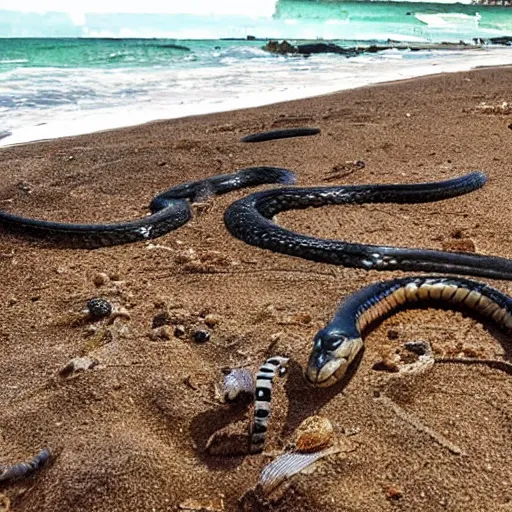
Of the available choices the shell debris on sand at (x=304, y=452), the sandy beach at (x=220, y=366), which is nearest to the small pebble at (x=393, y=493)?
the sandy beach at (x=220, y=366)

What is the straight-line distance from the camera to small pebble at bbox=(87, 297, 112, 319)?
341cm

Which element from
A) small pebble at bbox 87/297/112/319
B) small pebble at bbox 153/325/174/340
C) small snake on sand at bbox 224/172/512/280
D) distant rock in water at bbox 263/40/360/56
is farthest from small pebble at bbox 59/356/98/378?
distant rock in water at bbox 263/40/360/56

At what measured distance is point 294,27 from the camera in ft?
220

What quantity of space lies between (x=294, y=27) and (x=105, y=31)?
2319 cm

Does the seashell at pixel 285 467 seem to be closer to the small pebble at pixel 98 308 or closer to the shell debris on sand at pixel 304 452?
the shell debris on sand at pixel 304 452

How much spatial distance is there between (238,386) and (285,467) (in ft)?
1.58

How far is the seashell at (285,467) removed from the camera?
7.16 ft

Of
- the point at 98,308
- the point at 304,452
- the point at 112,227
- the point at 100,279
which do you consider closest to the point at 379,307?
the point at 304,452

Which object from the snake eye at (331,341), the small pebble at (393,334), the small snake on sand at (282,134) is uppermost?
the snake eye at (331,341)

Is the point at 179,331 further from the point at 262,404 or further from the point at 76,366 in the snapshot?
the point at 262,404

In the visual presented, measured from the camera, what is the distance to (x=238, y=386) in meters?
2.64

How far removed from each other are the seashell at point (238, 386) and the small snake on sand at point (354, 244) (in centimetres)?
149

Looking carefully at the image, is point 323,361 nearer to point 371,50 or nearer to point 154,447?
point 154,447

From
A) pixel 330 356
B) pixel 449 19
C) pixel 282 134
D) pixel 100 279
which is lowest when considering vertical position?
pixel 449 19
